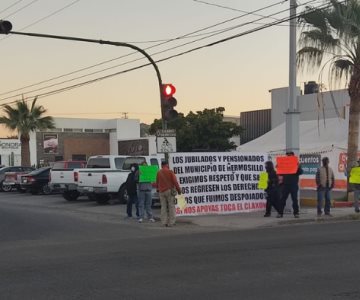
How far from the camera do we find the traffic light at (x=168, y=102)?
17.0 meters

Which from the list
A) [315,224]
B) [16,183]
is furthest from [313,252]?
[16,183]

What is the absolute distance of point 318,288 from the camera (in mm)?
7309

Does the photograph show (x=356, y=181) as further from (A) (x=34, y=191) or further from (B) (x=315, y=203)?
(A) (x=34, y=191)

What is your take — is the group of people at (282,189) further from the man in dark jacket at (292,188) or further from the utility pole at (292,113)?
the utility pole at (292,113)

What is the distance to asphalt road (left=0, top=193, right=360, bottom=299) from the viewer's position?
7281 millimetres

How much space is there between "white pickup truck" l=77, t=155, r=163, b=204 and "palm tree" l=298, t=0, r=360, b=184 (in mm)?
7053

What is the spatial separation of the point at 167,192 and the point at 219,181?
3.15 m

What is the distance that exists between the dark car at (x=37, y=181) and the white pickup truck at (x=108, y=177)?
28.3 feet

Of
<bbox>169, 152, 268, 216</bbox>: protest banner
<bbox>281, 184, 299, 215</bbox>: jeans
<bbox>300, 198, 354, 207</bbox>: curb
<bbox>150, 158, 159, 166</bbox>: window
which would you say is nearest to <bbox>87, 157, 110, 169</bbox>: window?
<bbox>150, 158, 159, 166</bbox>: window

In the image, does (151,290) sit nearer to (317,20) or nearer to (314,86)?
(317,20)

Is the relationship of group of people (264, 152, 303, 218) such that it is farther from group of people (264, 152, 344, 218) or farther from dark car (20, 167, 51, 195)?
dark car (20, 167, 51, 195)

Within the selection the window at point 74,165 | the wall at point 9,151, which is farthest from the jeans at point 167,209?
the wall at point 9,151

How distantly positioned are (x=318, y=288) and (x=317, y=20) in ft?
47.1

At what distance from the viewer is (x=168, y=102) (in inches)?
671
